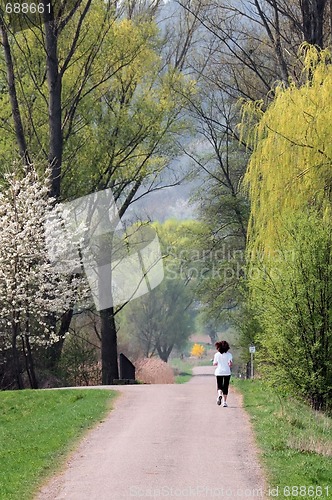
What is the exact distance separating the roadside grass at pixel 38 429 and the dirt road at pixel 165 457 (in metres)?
0.29

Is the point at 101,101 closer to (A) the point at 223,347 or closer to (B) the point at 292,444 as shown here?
(A) the point at 223,347

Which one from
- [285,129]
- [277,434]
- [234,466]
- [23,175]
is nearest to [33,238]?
[23,175]

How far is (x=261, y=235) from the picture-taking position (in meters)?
21.2

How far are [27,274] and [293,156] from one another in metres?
10.3

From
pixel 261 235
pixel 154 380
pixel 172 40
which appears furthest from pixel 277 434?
pixel 172 40

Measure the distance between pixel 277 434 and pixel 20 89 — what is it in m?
21.7

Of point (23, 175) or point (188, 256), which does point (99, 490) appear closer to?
point (23, 175)

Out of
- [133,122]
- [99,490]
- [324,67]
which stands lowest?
[99,490]

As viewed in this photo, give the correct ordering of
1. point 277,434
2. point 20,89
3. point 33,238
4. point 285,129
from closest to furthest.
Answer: point 277,434 < point 285,129 < point 33,238 < point 20,89

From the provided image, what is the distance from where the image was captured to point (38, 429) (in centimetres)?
1627

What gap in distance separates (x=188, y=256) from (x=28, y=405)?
81.1 ft

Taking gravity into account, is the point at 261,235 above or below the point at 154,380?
above

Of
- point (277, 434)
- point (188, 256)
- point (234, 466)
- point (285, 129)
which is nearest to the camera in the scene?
point (234, 466)

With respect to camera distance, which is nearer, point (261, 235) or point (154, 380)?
point (261, 235)
